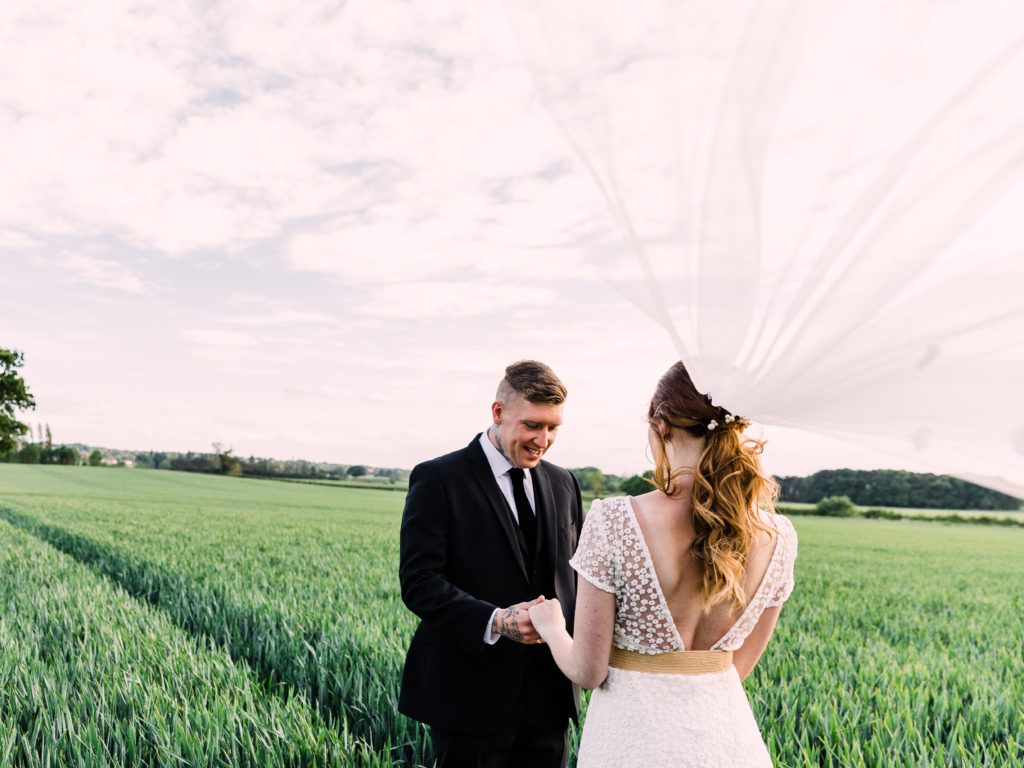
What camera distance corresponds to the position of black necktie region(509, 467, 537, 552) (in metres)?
3.03

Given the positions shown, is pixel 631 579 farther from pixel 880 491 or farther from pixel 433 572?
pixel 880 491

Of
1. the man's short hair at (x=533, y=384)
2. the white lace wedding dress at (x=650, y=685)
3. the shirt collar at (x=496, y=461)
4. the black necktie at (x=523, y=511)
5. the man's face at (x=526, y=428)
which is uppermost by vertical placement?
the man's short hair at (x=533, y=384)

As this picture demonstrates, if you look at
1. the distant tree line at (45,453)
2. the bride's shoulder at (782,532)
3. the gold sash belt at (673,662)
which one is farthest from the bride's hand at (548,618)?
the distant tree line at (45,453)

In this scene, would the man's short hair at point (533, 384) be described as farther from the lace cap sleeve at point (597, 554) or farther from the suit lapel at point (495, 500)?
the lace cap sleeve at point (597, 554)

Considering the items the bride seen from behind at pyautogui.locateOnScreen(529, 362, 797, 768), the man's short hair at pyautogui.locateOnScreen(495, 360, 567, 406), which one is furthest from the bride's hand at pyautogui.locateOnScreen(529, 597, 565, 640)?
the man's short hair at pyautogui.locateOnScreen(495, 360, 567, 406)

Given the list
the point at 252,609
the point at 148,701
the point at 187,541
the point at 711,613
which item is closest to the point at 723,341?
the point at 711,613

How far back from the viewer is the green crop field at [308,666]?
394cm

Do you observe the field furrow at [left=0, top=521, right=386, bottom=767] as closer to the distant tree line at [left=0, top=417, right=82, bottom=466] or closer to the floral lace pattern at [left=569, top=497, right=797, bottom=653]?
the floral lace pattern at [left=569, top=497, right=797, bottom=653]

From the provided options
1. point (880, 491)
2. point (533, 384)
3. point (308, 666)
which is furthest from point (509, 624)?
point (880, 491)

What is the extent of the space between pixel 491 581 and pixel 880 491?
6102cm

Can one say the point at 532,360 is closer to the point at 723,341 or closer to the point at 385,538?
Answer: the point at 723,341

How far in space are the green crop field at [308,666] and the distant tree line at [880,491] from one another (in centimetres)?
4439

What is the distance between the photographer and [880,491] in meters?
56.0

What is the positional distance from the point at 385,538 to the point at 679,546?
1863cm
